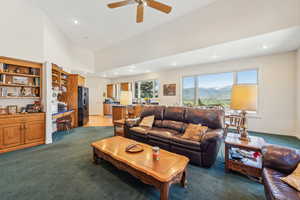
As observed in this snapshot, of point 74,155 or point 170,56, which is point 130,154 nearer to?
point 74,155

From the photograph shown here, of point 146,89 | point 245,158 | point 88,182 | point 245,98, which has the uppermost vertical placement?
point 146,89

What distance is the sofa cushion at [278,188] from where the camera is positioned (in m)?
1.09

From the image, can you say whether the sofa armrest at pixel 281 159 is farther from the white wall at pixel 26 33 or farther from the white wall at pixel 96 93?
the white wall at pixel 96 93

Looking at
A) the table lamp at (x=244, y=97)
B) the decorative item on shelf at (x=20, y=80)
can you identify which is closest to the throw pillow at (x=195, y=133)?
the table lamp at (x=244, y=97)

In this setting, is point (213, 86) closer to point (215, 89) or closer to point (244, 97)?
point (215, 89)

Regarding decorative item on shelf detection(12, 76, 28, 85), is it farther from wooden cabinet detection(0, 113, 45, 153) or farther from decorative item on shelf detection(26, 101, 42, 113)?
wooden cabinet detection(0, 113, 45, 153)

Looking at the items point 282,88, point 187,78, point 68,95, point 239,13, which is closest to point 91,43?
point 68,95

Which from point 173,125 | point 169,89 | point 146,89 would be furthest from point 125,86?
point 173,125

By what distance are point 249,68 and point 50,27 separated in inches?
282

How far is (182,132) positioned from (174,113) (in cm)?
57

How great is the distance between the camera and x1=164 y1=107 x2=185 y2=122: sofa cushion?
3315 millimetres

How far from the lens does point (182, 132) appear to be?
10.1 feet

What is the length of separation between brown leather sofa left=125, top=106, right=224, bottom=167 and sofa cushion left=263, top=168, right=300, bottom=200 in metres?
0.88

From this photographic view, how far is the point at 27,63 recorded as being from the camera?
3406mm
